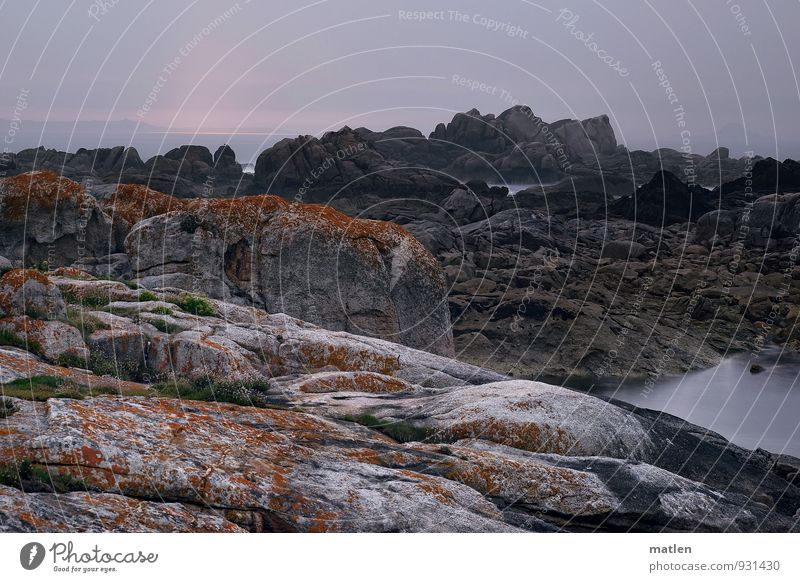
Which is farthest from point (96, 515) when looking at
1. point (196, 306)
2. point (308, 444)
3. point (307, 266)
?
point (307, 266)

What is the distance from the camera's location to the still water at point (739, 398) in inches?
1604

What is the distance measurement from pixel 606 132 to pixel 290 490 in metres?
146

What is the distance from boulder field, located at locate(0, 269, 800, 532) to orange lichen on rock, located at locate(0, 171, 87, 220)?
16941 mm

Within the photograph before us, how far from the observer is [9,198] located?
142 feet

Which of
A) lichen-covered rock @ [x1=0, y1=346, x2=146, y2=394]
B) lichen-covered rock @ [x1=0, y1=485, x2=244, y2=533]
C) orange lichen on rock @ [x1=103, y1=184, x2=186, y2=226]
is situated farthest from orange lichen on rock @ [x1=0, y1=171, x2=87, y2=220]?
lichen-covered rock @ [x1=0, y1=485, x2=244, y2=533]

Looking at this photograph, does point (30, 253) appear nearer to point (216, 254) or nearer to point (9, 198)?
point (9, 198)

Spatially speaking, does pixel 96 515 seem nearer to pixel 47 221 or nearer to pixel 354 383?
pixel 354 383

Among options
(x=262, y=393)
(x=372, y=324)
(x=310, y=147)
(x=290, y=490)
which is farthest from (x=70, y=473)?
(x=310, y=147)

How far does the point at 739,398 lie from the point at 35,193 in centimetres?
3849
